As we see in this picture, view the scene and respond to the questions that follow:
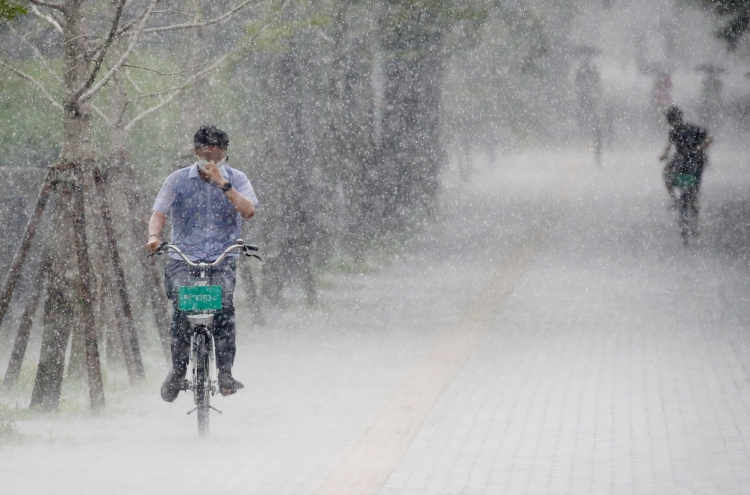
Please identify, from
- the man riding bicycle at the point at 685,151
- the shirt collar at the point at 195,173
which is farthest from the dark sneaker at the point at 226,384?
the man riding bicycle at the point at 685,151

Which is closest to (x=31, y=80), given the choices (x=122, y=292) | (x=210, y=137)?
(x=122, y=292)

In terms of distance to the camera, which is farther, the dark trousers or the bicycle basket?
the bicycle basket

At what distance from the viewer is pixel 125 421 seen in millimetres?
8781

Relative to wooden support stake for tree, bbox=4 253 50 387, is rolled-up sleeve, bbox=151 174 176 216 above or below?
above

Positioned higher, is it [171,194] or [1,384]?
[171,194]

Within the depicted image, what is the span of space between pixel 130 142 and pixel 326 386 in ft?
19.5

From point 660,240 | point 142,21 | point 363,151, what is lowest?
point 660,240

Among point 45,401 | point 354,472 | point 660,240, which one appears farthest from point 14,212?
point 660,240

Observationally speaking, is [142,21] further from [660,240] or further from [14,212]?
[660,240]

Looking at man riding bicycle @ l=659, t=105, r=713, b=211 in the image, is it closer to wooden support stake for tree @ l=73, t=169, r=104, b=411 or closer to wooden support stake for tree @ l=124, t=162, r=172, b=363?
wooden support stake for tree @ l=124, t=162, r=172, b=363

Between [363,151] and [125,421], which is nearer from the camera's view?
[125,421]

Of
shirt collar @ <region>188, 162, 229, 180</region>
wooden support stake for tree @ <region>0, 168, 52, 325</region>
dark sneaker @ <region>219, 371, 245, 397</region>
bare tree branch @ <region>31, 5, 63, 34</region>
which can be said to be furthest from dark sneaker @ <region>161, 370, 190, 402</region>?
bare tree branch @ <region>31, 5, 63, 34</region>

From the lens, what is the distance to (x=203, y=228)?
8492mm

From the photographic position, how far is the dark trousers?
845cm
